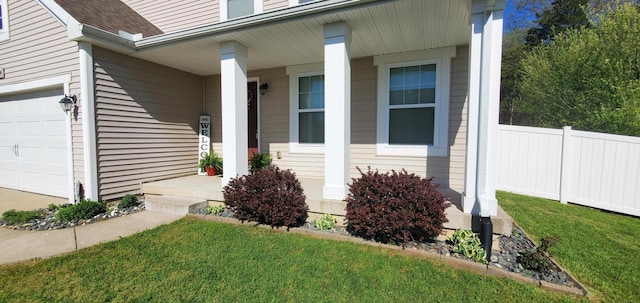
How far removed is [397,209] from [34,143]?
7.50 meters

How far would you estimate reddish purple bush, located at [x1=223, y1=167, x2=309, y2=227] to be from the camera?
3.89 meters

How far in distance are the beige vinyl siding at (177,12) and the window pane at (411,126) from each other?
178 inches

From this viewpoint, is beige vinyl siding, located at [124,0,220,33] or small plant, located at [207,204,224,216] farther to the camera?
beige vinyl siding, located at [124,0,220,33]

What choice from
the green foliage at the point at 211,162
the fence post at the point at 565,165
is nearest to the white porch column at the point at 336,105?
the green foliage at the point at 211,162

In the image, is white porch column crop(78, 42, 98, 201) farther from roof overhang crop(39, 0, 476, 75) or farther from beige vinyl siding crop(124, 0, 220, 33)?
beige vinyl siding crop(124, 0, 220, 33)

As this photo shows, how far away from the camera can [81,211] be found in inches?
177

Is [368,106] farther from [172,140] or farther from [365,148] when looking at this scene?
[172,140]

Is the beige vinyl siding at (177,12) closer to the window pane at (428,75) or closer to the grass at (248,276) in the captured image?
the window pane at (428,75)

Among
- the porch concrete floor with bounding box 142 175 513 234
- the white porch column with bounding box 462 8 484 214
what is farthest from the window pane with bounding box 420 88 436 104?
the porch concrete floor with bounding box 142 175 513 234

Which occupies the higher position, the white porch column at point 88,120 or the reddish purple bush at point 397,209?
the white porch column at point 88,120

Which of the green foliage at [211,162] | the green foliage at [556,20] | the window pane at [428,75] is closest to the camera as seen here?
the window pane at [428,75]

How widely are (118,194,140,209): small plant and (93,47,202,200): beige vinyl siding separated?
1.12ft

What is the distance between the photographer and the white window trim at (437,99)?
5.11 metres

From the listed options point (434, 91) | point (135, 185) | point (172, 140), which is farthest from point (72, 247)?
point (434, 91)
